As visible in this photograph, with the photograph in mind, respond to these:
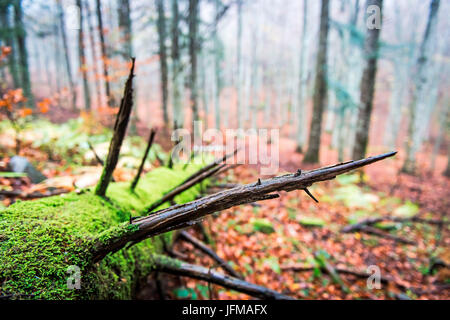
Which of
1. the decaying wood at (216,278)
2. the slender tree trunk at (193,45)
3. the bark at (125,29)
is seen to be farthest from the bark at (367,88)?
the bark at (125,29)

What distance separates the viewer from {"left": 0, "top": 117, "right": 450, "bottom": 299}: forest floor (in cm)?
379

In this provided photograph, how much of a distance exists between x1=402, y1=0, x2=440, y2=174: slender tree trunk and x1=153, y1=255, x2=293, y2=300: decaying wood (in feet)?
42.9

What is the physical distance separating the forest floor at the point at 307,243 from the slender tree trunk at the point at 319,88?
8.70 ft

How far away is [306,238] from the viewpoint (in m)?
5.27

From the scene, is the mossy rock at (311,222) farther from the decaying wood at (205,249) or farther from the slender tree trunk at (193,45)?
the slender tree trunk at (193,45)

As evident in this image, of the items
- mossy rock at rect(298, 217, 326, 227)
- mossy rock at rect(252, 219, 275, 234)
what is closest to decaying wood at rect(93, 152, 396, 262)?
mossy rock at rect(252, 219, 275, 234)

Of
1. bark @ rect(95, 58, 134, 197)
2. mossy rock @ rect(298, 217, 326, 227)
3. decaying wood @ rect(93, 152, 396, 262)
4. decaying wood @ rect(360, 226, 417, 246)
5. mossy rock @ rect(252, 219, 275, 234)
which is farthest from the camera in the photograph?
mossy rock @ rect(298, 217, 326, 227)

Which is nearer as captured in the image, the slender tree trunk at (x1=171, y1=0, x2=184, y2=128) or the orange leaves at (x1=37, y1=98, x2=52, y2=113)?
the orange leaves at (x1=37, y1=98, x2=52, y2=113)

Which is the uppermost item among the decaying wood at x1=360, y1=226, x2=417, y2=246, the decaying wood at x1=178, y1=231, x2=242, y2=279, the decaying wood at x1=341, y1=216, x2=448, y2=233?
the decaying wood at x1=178, y1=231, x2=242, y2=279

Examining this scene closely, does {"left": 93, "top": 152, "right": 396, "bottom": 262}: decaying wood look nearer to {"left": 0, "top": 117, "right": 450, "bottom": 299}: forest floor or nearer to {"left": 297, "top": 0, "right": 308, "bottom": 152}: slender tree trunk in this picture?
{"left": 0, "top": 117, "right": 450, "bottom": 299}: forest floor

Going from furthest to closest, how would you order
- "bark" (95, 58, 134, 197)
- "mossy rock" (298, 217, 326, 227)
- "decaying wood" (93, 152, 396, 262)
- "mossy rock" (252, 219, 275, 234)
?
"mossy rock" (298, 217, 326, 227) → "mossy rock" (252, 219, 275, 234) → "bark" (95, 58, 134, 197) → "decaying wood" (93, 152, 396, 262)
